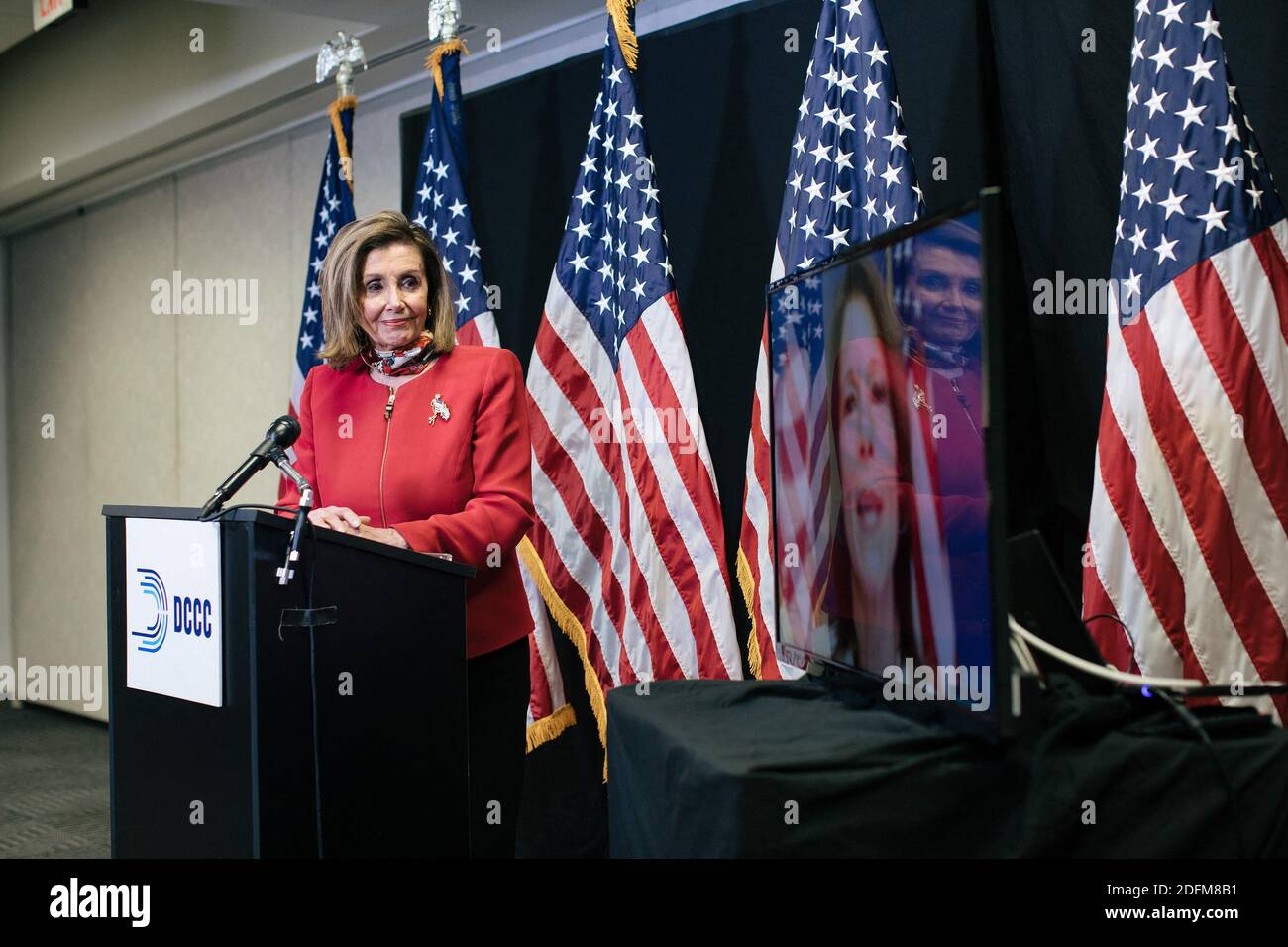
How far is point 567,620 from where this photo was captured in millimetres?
3438

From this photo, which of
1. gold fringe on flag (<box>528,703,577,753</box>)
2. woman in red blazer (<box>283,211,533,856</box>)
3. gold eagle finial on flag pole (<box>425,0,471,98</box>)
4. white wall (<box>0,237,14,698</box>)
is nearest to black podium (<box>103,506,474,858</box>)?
woman in red blazer (<box>283,211,533,856</box>)

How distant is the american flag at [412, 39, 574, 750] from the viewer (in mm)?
3639

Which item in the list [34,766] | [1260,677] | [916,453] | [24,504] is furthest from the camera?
[24,504]

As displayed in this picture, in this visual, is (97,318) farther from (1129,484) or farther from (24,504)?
(1129,484)

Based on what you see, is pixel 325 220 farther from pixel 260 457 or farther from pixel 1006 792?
pixel 1006 792

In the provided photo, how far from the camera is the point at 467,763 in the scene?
2.03 meters

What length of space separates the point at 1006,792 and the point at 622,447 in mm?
1996

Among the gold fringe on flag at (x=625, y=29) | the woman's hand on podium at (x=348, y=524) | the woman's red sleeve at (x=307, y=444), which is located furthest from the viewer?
the gold fringe on flag at (x=625, y=29)

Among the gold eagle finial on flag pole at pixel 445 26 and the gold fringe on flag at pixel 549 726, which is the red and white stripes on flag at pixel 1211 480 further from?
the gold eagle finial on flag pole at pixel 445 26

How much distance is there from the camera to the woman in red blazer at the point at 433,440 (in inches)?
86.8
